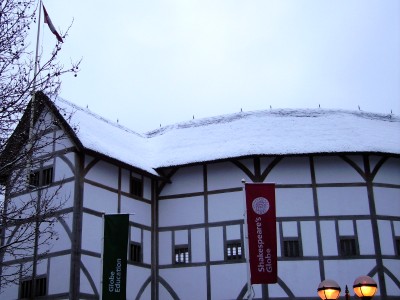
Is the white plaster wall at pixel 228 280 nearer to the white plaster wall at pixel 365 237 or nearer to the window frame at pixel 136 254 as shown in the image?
the window frame at pixel 136 254

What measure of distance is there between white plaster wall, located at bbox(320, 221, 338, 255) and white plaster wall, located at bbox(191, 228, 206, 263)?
203 inches

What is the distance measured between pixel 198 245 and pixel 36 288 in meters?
7.10

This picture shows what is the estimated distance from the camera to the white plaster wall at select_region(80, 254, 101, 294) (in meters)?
22.7

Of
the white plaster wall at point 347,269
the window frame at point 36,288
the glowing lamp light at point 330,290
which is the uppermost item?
the white plaster wall at point 347,269

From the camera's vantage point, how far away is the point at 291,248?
25.4 m

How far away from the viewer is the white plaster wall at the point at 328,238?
993 inches

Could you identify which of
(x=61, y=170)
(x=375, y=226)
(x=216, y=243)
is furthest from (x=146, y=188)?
(x=375, y=226)

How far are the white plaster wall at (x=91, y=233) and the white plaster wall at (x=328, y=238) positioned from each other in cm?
933

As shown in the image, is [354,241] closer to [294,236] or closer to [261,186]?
[294,236]

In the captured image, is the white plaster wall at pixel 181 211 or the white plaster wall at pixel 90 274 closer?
the white plaster wall at pixel 90 274

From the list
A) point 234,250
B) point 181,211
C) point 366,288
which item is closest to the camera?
point 366,288

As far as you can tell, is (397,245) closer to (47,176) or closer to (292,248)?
(292,248)

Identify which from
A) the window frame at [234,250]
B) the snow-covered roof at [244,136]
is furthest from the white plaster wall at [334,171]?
the window frame at [234,250]

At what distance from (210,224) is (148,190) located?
11.4ft
